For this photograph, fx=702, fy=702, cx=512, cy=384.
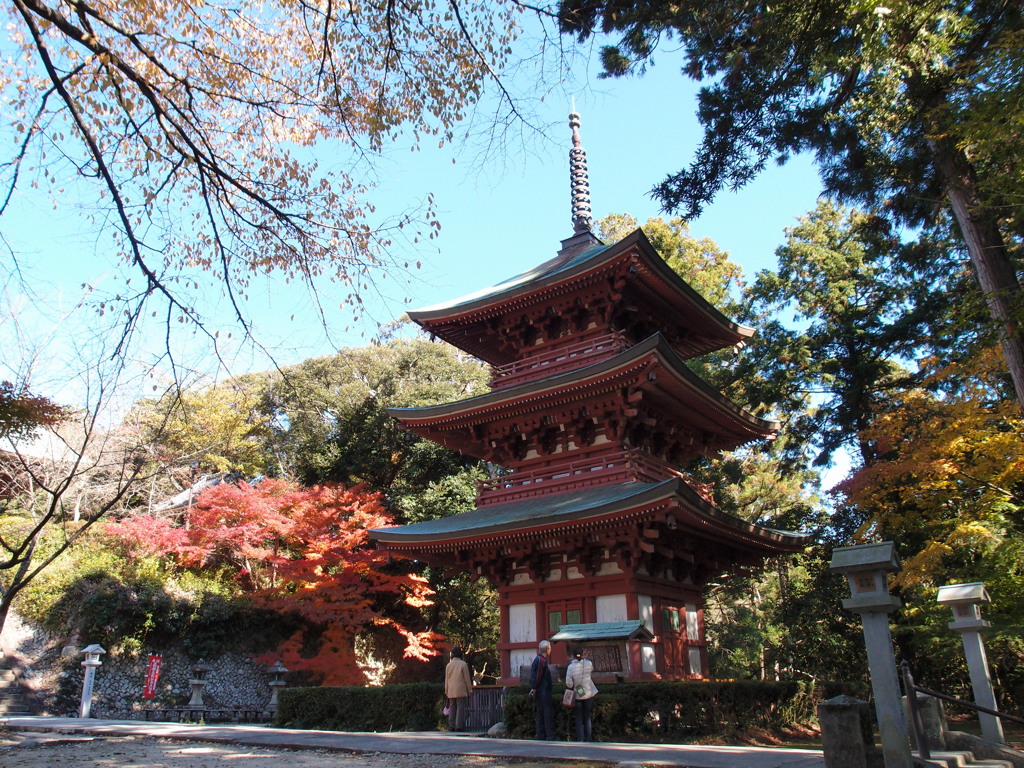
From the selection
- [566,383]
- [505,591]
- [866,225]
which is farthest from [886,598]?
[505,591]

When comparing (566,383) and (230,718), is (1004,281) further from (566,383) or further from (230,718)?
(230,718)

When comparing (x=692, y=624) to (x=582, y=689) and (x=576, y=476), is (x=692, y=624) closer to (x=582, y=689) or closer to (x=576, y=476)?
(x=576, y=476)

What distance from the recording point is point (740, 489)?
2781cm

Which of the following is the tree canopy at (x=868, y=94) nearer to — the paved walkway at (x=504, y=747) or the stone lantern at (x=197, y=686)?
the paved walkway at (x=504, y=747)

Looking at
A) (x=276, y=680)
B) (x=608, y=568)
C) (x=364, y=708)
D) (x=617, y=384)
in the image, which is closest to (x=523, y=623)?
(x=608, y=568)

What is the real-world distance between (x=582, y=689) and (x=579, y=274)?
8.40m

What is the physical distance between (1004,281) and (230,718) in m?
19.7

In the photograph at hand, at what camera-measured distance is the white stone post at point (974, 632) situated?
9.00m

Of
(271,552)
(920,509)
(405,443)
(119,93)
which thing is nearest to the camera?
(119,93)

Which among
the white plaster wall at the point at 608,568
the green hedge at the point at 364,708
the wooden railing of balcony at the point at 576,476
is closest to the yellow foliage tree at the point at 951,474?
the wooden railing of balcony at the point at 576,476

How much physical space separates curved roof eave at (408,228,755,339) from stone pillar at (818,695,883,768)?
9323mm

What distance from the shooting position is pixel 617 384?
539 inches

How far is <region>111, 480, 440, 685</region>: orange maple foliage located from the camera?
20281 millimetres

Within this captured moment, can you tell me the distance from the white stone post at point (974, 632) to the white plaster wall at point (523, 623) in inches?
288
